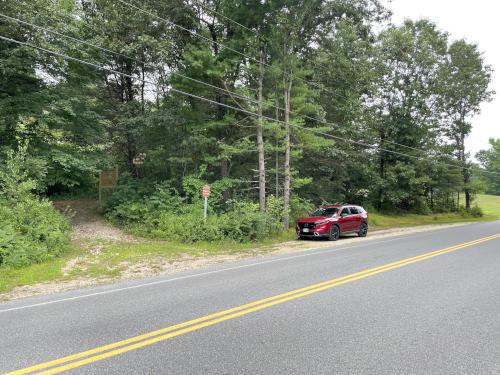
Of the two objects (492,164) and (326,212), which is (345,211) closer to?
(326,212)

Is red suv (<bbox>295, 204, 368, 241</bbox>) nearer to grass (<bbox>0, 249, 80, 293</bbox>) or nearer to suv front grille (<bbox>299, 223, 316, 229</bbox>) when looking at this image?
suv front grille (<bbox>299, 223, 316, 229</bbox>)

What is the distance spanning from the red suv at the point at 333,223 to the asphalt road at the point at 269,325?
8.26 metres

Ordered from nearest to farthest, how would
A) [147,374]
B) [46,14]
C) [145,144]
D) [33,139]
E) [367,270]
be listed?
1. [147,374]
2. [367,270]
3. [46,14]
4. [33,139]
5. [145,144]

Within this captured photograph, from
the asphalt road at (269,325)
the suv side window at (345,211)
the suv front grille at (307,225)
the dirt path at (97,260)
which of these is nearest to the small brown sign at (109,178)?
the dirt path at (97,260)

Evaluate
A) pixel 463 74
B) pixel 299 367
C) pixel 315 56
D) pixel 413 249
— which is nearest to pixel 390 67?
pixel 463 74

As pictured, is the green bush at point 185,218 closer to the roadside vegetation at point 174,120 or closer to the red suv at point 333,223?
the roadside vegetation at point 174,120

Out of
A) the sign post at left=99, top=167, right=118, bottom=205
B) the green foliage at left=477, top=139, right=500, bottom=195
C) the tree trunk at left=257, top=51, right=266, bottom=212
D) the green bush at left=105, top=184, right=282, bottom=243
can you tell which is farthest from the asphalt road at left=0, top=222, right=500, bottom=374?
the green foliage at left=477, top=139, right=500, bottom=195

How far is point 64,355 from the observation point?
4133 millimetres

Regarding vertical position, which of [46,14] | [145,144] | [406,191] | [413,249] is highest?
[46,14]

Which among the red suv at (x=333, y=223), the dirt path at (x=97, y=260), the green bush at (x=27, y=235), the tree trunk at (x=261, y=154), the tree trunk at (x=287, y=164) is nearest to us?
the dirt path at (x=97, y=260)

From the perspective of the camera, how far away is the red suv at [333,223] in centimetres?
1717

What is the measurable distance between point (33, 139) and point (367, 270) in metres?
14.8

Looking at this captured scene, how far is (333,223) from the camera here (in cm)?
1750

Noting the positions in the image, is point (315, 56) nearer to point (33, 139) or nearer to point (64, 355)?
point (33, 139)
